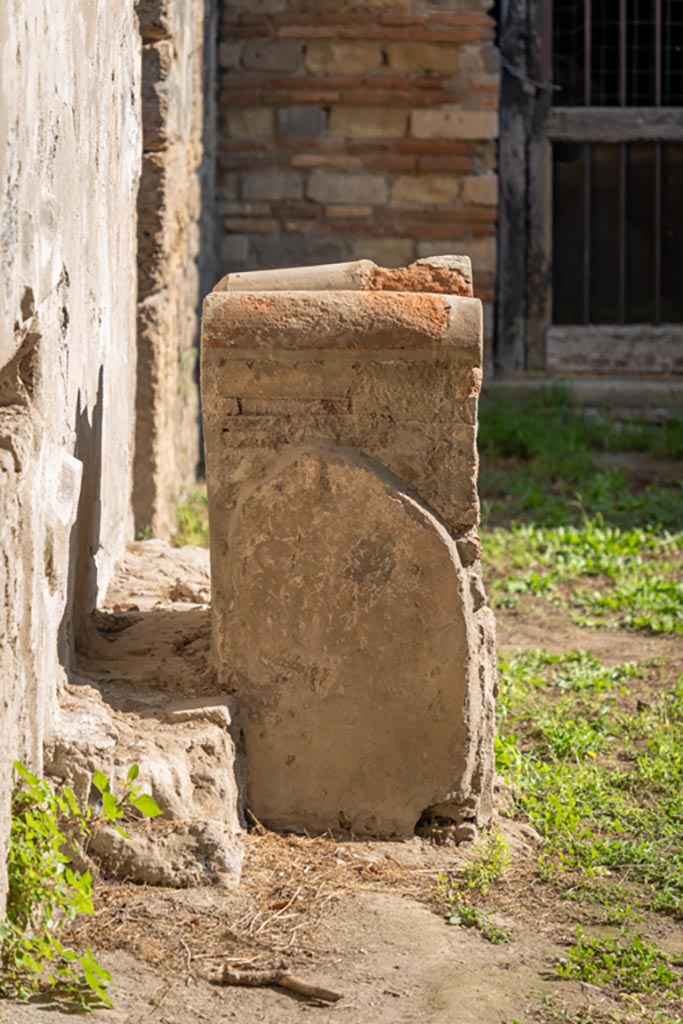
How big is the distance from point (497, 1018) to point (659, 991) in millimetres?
364

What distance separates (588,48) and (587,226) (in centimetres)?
112

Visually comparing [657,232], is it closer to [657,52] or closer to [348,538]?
[657,52]

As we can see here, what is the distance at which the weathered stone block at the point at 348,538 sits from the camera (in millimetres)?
3436

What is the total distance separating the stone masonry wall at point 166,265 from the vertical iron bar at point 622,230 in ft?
10.9

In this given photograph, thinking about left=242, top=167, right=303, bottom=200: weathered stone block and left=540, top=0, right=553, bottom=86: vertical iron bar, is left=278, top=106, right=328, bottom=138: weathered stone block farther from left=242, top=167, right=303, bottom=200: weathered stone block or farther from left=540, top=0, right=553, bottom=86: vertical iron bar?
left=540, top=0, right=553, bottom=86: vertical iron bar

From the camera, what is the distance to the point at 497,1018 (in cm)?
275

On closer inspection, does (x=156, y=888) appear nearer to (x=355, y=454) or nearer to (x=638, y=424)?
(x=355, y=454)

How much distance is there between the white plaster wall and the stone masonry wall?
80 centimetres

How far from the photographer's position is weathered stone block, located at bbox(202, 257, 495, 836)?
3436 mm

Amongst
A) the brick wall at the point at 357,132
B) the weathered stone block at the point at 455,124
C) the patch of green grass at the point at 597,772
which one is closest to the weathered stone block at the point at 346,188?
the brick wall at the point at 357,132

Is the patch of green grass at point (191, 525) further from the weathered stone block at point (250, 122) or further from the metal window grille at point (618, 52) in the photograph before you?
the metal window grille at point (618, 52)

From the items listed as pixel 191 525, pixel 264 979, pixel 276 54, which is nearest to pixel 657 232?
pixel 276 54

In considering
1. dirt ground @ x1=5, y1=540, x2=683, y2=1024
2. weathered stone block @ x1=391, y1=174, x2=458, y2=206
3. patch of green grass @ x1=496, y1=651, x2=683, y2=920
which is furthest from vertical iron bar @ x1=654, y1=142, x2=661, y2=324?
dirt ground @ x1=5, y1=540, x2=683, y2=1024

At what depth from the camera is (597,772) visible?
164 inches
